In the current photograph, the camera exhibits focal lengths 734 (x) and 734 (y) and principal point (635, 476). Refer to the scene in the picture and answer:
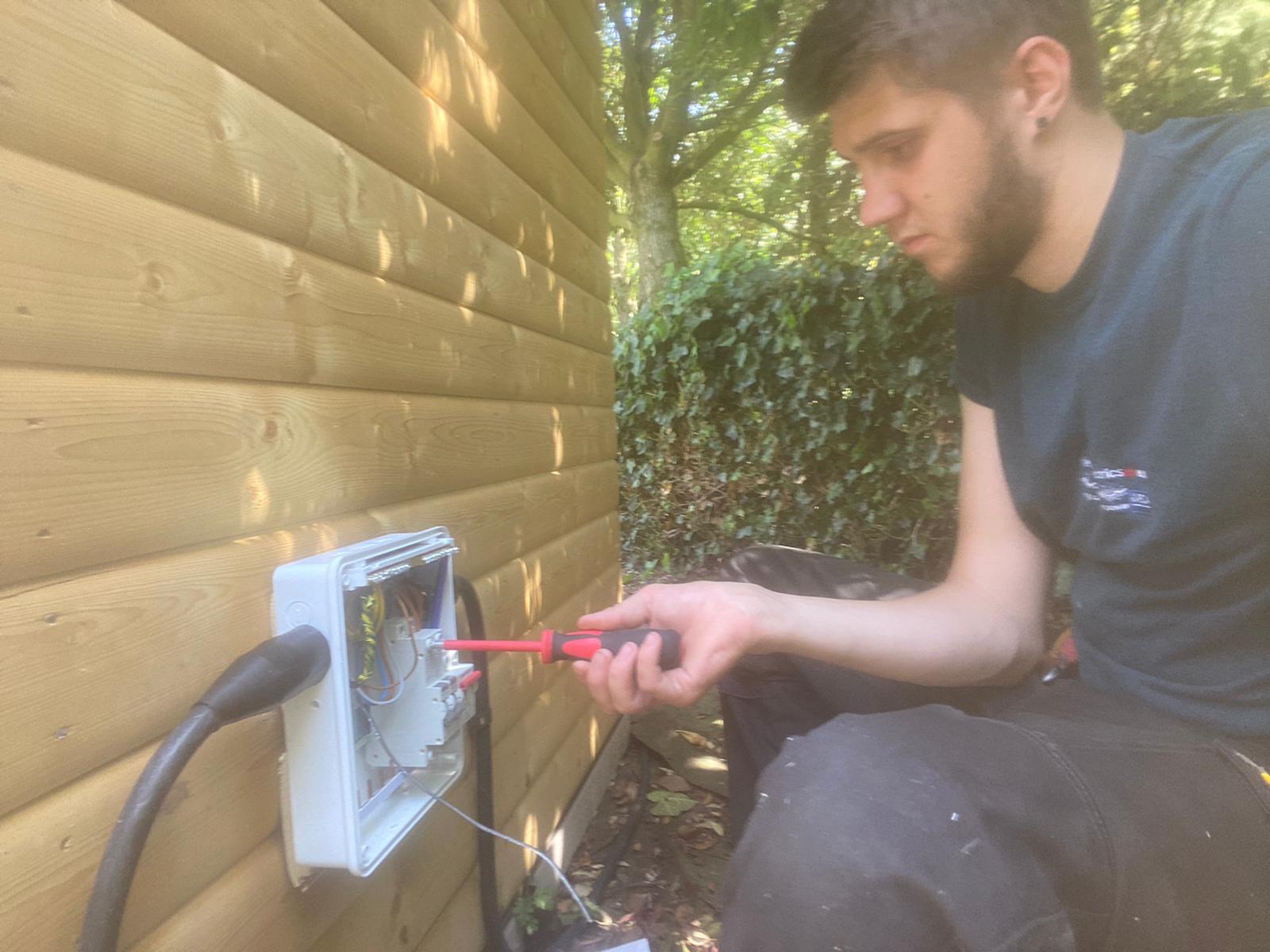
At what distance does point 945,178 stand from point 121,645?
1.37 meters

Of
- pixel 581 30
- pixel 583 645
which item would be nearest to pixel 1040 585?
pixel 583 645

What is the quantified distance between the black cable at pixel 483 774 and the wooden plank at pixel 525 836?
3 cm

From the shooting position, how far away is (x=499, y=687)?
1653 mm

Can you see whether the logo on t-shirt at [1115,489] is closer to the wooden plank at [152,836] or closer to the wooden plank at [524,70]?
the wooden plank at [152,836]

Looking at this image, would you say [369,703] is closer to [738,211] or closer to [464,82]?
[464,82]

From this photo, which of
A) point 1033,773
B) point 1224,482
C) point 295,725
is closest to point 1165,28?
point 1224,482

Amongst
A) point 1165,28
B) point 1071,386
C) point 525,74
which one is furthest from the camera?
point 1165,28

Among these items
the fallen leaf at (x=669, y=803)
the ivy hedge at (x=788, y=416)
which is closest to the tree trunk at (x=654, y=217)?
the ivy hedge at (x=788, y=416)

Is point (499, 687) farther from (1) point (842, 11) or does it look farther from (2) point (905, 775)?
(1) point (842, 11)

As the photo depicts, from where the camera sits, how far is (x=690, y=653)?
1107 millimetres

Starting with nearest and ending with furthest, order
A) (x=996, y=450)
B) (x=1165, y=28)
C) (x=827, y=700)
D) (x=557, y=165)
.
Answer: (x=996, y=450)
(x=827, y=700)
(x=557, y=165)
(x=1165, y=28)

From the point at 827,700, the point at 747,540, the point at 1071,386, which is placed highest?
the point at 1071,386

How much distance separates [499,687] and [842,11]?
1.51 m

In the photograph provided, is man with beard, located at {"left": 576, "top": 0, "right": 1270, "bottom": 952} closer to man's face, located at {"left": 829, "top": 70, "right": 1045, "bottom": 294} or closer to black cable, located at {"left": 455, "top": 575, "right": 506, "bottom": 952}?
man's face, located at {"left": 829, "top": 70, "right": 1045, "bottom": 294}
